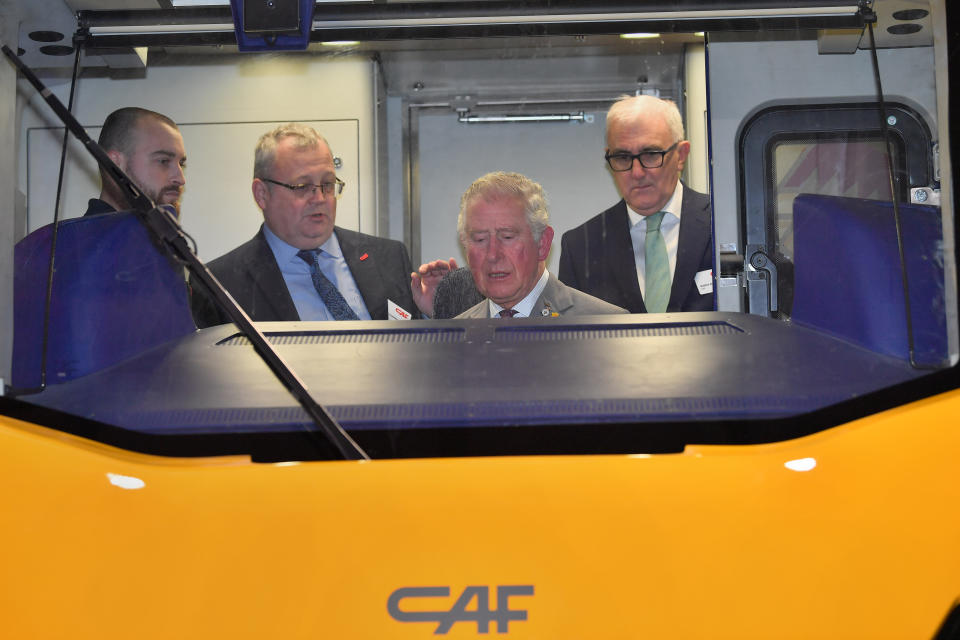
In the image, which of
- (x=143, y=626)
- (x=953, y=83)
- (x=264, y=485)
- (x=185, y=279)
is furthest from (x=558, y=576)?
(x=953, y=83)

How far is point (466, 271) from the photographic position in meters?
2.29

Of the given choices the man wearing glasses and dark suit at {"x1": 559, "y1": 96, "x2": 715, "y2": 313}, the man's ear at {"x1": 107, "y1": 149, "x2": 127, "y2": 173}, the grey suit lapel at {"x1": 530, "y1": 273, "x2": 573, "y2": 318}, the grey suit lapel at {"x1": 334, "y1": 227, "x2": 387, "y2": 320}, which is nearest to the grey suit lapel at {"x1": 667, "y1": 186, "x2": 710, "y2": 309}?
the man wearing glasses and dark suit at {"x1": 559, "y1": 96, "x2": 715, "y2": 313}

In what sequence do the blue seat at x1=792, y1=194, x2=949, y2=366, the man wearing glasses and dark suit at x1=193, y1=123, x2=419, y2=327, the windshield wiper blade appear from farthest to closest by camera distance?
the man wearing glasses and dark suit at x1=193, y1=123, x2=419, y2=327 < the blue seat at x1=792, y1=194, x2=949, y2=366 < the windshield wiper blade

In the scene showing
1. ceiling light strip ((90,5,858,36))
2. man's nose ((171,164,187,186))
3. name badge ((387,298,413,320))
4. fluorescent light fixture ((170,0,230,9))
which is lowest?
name badge ((387,298,413,320))

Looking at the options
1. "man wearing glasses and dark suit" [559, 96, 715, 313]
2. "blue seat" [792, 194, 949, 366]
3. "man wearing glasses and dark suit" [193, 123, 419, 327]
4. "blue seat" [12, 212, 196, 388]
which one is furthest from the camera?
"man wearing glasses and dark suit" [559, 96, 715, 313]

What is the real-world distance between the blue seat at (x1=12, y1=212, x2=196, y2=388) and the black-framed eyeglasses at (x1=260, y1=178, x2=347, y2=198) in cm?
29

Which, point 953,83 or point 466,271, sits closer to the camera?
point 953,83

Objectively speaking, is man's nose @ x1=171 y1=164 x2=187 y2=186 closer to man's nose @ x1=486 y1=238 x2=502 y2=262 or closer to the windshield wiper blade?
the windshield wiper blade

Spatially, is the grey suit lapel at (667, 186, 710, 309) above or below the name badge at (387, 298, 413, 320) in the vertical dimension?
above

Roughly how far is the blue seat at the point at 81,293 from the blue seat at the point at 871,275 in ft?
4.13

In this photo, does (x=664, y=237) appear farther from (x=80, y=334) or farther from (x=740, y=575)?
(x=80, y=334)

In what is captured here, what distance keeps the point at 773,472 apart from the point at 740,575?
0.57 ft

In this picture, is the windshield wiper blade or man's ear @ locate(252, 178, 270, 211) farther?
man's ear @ locate(252, 178, 270, 211)

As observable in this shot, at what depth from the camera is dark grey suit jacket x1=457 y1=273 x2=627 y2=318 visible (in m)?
2.25
